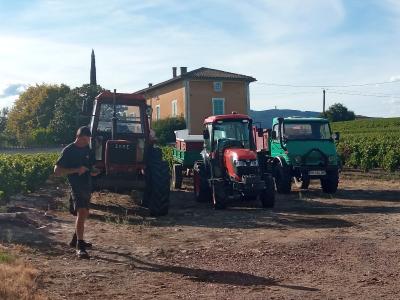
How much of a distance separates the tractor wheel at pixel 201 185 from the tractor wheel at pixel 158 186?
2.32m

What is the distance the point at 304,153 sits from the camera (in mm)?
15242

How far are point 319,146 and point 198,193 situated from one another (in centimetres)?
406

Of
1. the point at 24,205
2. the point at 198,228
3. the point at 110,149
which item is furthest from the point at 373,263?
the point at 24,205

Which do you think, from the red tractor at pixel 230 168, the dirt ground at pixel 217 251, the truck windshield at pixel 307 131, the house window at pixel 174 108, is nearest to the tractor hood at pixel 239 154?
the red tractor at pixel 230 168

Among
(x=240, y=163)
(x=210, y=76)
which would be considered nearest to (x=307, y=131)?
(x=240, y=163)

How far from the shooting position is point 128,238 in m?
8.61

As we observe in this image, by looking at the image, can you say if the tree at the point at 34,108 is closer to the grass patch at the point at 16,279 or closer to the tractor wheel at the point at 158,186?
the tractor wheel at the point at 158,186

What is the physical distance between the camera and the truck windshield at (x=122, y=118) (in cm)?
1154

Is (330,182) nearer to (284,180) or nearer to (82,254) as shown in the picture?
(284,180)

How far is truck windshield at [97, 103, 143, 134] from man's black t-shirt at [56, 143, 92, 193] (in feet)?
12.7

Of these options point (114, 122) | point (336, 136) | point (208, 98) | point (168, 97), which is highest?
point (168, 97)

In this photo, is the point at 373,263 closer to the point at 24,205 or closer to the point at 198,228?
the point at 198,228

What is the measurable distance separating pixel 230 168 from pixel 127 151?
247 cm

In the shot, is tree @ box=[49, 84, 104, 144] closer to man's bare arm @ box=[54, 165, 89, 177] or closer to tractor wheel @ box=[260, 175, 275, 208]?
tractor wheel @ box=[260, 175, 275, 208]
